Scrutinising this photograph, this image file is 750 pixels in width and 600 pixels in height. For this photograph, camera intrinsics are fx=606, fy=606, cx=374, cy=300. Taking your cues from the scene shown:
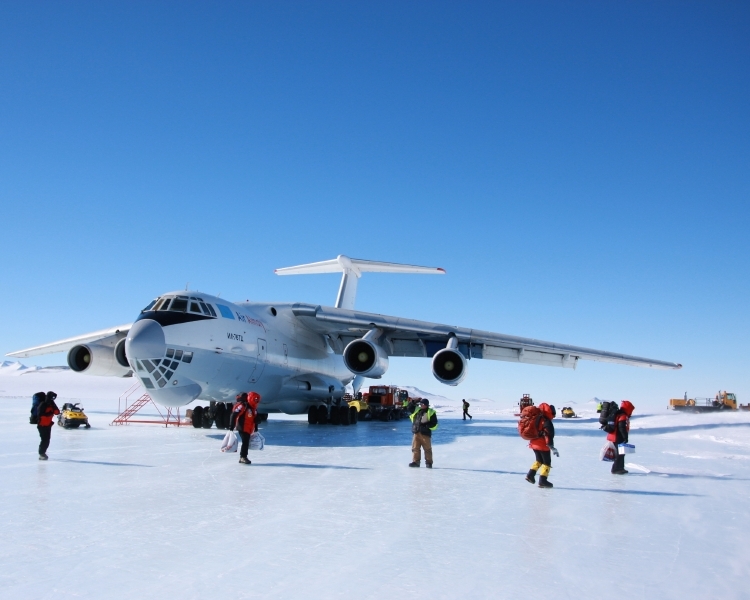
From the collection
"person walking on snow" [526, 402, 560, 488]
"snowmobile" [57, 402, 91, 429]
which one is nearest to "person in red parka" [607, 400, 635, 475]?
"person walking on snow" [526, 402, 560, 488]

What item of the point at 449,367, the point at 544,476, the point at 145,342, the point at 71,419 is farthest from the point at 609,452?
the point at 71,419

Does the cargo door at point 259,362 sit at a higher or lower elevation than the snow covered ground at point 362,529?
higher

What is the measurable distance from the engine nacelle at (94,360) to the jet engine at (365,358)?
5.94 m

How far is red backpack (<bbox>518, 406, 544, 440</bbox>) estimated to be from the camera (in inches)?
266

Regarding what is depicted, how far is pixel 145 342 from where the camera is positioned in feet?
34.9

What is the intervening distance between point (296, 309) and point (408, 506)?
430 inches

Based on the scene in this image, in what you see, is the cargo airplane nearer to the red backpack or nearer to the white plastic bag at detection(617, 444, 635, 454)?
the white plastic bag at detection(617, 444, 635, 454)

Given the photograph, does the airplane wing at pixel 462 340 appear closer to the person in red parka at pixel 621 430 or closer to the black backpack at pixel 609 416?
the black backpack at pixel 609 416

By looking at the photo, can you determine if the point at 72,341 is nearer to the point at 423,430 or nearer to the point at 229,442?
the point at 229,442

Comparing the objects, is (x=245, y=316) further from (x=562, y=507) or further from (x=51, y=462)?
(x=562, y=507)

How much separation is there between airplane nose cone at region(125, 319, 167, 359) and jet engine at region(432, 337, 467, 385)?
6415 mm

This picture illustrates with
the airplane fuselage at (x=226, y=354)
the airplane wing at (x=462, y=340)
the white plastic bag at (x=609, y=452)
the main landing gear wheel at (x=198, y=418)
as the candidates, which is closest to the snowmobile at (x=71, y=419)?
the main landing gear wheel at (x=198, y=418)

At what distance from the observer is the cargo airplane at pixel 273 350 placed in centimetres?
1120

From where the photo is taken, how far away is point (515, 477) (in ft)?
24.7
